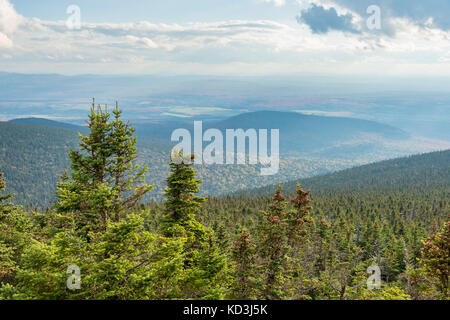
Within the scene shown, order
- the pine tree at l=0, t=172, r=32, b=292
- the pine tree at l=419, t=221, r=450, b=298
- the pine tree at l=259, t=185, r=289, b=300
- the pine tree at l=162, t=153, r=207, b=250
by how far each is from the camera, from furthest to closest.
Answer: the pine tree at l=0, t=172, r=32, b=292, the pine tree at l=162, t=153, r=207, b=250, the pine tree at l=259, t=185, r=289, b=300, the pine tree at l=419, t=221, r=450, b=298

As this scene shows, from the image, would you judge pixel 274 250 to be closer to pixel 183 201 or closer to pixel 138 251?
pixel 183 201

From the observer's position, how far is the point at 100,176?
19875 millimetres

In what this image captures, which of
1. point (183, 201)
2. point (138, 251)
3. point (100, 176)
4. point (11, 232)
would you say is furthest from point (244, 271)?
point (11, 232)

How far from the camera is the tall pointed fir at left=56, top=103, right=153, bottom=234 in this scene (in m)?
18.0

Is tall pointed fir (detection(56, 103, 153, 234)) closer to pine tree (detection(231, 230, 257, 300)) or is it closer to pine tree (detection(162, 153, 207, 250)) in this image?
pine tree (detection(162, 153, 207, 250))

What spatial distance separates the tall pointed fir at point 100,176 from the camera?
1802 cm

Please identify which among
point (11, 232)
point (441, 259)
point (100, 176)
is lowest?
point (11, 232)

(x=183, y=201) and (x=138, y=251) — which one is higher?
(x=183, y=201)

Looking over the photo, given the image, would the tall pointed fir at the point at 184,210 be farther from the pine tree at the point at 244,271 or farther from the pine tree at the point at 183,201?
the pine tree at the point at 244,271

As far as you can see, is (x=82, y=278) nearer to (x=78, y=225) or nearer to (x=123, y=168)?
(x=78, y=225)

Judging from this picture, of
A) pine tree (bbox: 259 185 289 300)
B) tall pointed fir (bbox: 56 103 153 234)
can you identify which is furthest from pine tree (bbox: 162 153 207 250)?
pine tree (bbox: 259 185 289 300)

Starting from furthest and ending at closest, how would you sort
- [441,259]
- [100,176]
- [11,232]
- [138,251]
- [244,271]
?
[11,232], [244,271], [100,176], [441,259], [138,251]

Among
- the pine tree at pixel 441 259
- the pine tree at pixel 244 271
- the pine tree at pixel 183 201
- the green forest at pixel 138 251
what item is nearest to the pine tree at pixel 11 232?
the green forest at pixel 138 251
